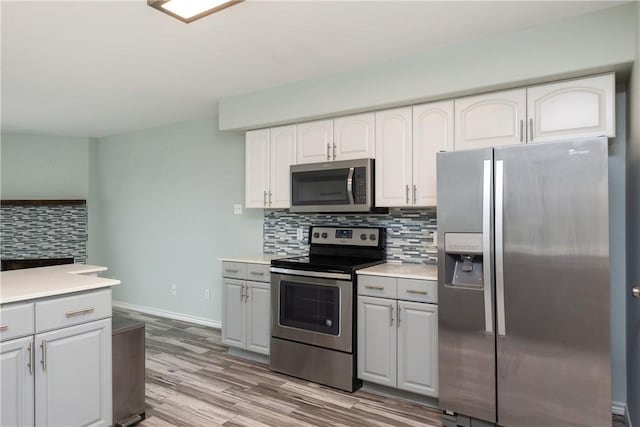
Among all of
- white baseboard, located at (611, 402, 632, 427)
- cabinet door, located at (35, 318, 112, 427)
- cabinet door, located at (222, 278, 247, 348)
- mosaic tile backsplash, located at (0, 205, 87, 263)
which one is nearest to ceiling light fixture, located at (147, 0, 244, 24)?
cabinet door, located at (35, 318, 112, 427)

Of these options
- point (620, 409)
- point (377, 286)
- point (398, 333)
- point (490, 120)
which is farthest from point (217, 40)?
point (620, 409)

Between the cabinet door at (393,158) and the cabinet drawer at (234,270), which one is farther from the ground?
the cabinet door at (393,158)

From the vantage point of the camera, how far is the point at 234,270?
3602mm

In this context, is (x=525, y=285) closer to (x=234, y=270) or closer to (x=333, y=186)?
(x=333, y=186)

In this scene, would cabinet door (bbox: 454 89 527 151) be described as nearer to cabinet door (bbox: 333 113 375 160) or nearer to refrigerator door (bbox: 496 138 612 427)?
refrigerator door (bbox: 496 138 612 427)

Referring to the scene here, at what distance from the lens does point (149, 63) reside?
2.95 m

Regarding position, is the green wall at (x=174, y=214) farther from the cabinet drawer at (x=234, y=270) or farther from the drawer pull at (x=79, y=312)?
the drawer pull at (x=79, y=312)

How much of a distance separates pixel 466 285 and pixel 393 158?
1105 mm

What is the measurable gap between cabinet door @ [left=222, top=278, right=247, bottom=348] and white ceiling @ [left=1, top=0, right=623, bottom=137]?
5.80ft

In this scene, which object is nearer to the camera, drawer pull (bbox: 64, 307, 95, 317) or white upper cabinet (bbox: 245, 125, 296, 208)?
drawer pull (bbox: 64, 307, 95, 317)

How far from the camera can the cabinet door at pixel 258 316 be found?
11.1ft

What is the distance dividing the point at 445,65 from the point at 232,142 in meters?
2.53

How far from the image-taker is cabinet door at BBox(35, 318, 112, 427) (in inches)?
77.9

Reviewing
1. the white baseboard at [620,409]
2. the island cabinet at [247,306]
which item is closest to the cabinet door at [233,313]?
the island cabinet at [247,306]
